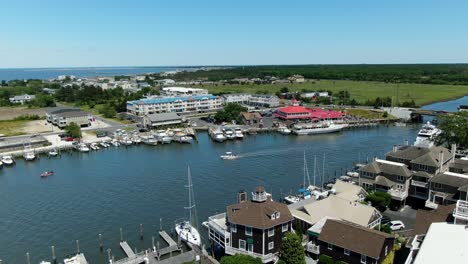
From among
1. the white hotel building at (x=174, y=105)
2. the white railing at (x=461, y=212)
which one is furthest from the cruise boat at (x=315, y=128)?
the white railing at (x=461, y=212)

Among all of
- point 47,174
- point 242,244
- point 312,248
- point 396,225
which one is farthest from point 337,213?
point 47,174

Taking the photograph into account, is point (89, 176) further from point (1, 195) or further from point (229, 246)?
point (229, 246)

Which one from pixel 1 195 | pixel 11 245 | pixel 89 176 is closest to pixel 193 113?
pixel 89 176

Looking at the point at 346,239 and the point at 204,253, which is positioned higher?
the point at 346,239

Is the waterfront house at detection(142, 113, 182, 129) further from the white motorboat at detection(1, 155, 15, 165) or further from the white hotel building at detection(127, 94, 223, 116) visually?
the white motorboat at detection(1, 155, 15, 165)

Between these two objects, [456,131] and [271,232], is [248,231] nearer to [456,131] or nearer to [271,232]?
[271,232]

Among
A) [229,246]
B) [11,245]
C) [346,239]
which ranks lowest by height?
[11,245]
